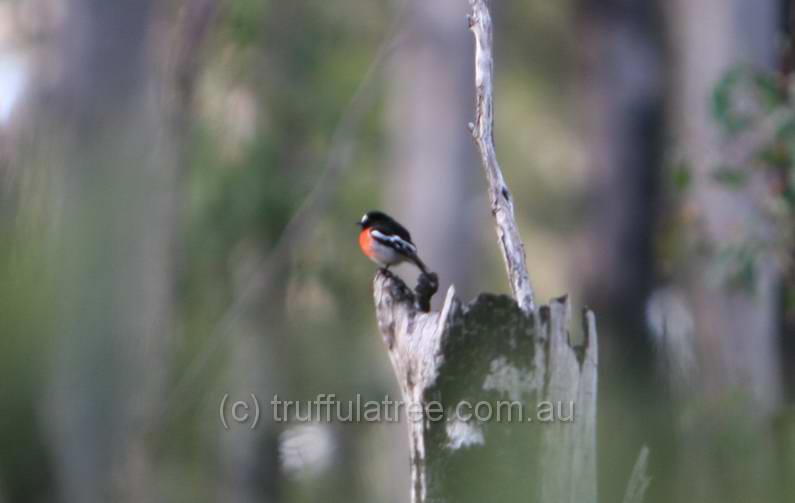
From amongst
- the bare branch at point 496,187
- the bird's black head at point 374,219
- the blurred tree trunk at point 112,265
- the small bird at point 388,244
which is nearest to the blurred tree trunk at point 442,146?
the blurred tree trunk at point 112,265

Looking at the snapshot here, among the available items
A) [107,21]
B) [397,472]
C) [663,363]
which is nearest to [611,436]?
[663,363]

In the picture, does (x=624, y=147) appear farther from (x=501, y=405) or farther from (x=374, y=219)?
(x=501, y=405)

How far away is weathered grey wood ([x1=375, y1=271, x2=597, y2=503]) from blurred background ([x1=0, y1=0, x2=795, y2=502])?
0.70 metres

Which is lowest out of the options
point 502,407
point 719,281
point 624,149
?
point 502,407

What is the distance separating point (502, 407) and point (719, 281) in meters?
5.12

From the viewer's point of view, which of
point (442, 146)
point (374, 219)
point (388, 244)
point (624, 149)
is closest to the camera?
point (388, 244)

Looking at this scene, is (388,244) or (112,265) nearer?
(388,244)

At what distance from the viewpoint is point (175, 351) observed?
1132 centimetres

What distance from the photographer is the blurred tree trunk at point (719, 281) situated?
798cm

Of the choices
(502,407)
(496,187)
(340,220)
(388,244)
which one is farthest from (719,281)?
(340,220)

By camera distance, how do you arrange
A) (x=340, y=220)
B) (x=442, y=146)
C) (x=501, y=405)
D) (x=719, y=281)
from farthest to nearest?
(x=340, y=220)
(x=442, y=146)
(x=719, y=281)
(x=501, y=405)

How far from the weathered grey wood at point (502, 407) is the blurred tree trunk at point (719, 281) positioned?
12.4 feet

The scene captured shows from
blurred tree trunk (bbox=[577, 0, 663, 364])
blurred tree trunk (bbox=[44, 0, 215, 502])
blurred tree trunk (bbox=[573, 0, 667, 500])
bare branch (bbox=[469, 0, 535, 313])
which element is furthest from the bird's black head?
blurred tree trunk (bbox=[577, 0, 663, 364])

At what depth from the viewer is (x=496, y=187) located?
3.50m
